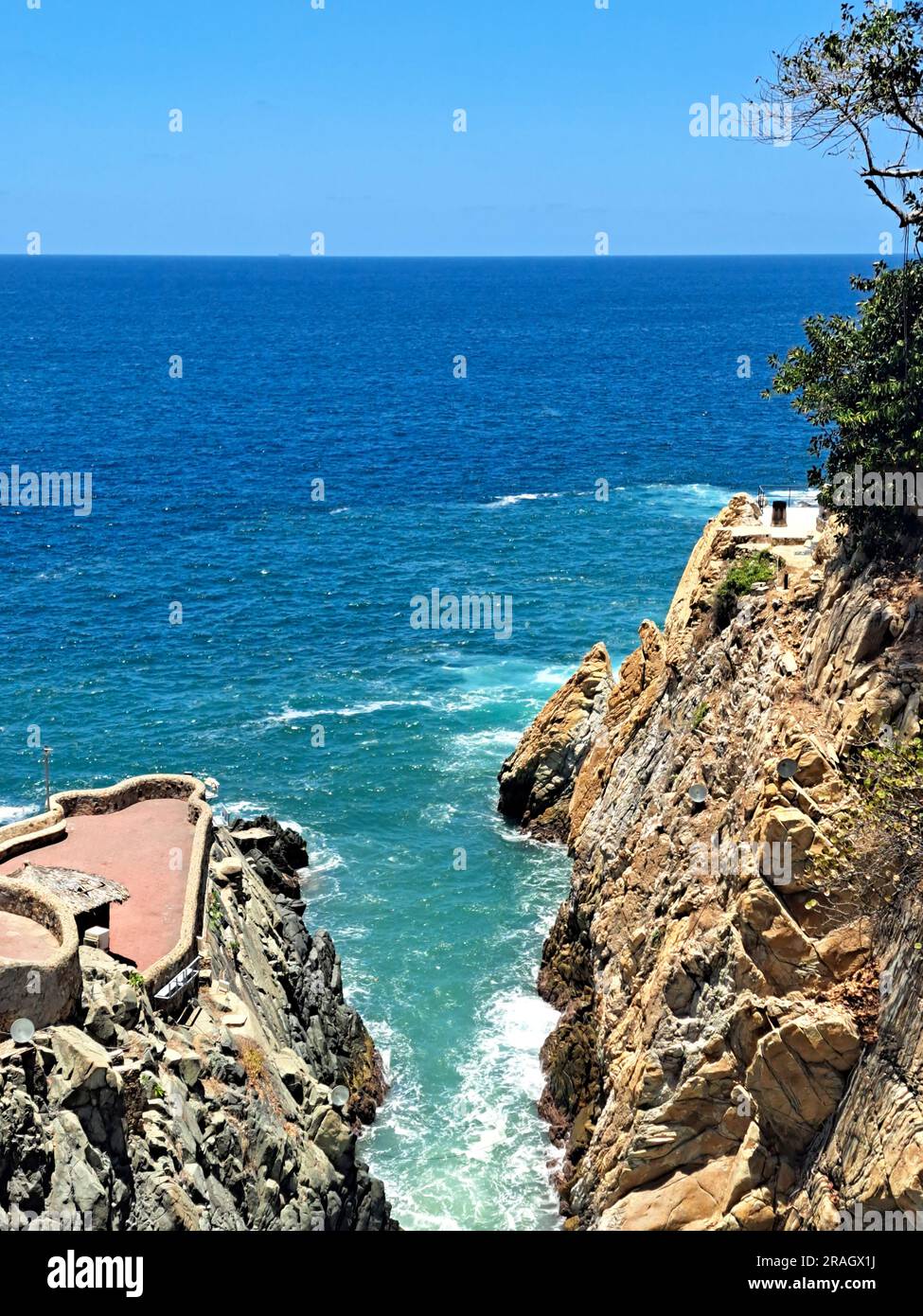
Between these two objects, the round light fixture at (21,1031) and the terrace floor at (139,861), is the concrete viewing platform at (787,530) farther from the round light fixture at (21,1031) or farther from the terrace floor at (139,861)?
the round light fixture at (21,1031)

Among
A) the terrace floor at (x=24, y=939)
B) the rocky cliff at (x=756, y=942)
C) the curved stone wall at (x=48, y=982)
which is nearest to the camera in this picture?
the curved stone wall at (x=48, y=982)

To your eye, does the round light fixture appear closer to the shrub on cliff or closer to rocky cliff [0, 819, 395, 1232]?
rocky cliff [0, 819, 395, 1232]

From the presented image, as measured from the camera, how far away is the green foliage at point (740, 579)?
42.0 metres

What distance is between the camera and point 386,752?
211 feet

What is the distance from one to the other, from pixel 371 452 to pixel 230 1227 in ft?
340

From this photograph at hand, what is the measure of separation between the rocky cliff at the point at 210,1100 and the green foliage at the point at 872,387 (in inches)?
847

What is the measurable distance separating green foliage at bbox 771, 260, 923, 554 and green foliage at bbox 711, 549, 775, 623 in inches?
154

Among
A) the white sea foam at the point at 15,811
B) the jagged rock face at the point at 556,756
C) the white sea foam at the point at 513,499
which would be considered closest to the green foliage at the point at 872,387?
the jagged rock face at the point at 556,756

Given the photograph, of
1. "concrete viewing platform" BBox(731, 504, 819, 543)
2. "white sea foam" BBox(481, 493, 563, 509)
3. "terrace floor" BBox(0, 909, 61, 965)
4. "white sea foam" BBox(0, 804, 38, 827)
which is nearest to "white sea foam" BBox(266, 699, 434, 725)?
"white sea foam" BBox(0, 804, 38, 827)

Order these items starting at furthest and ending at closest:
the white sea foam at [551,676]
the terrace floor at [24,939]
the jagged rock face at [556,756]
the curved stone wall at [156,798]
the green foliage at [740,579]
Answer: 1. the white sea foam at [551,676]
2. the jagged rock face at [556,756]
3. the green foliage at [740,579]
4. the curved stone wall at [156,798]
5. the terrace floor at [24,939]

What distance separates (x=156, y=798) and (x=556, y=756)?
1921 centimetres
